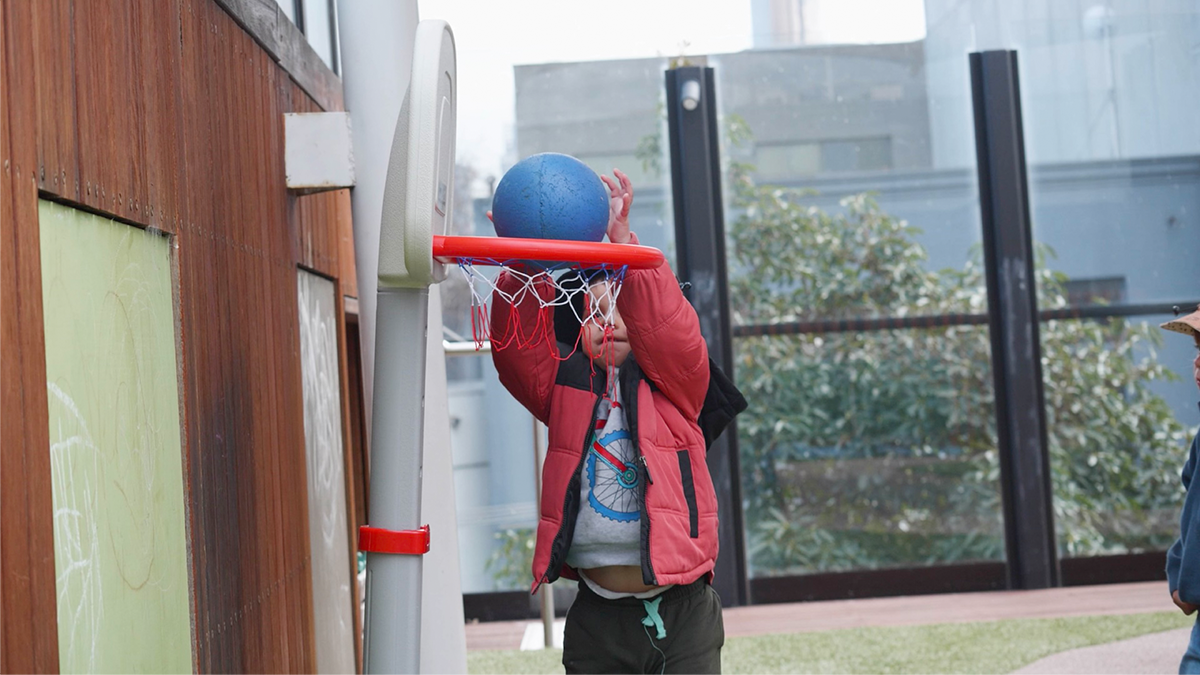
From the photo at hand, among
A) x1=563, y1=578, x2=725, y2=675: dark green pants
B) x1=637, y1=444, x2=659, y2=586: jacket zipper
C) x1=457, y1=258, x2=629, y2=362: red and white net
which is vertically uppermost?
x1=457, y1=258, x2=629, y2=362: red and white net

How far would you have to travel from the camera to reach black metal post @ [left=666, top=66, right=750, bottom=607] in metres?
6.42

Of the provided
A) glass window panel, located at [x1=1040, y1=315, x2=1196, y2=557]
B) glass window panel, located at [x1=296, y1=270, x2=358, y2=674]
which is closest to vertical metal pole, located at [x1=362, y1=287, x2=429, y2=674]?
glass window panel, located at [x1=296, y1=270, x2=358, y2=674]

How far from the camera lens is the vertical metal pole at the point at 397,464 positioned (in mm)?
2199

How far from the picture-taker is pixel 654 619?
2.65 metres

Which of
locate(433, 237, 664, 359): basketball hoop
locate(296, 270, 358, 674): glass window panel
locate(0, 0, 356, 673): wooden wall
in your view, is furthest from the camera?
locate(296, 270, 358, 674): glass window panel

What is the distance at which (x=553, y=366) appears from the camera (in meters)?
2.80

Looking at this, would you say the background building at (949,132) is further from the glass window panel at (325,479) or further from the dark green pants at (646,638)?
the dark green pants at (646,638)

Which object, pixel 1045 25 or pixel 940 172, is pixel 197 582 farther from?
pixel 1045 25

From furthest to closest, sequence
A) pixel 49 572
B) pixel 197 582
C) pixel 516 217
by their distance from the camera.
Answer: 1. pixel 197 582
2. pixel 516 217
3. pixel 49 572

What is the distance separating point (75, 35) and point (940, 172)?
541 centimetres

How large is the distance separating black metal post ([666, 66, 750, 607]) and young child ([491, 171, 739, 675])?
3.66 m

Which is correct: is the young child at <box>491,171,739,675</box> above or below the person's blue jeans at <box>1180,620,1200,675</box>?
above

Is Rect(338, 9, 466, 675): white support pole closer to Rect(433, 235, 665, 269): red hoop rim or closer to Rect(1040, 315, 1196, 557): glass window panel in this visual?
Rect(433, 235, 665, 269): red hoop rim

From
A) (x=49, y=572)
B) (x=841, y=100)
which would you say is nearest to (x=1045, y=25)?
(x=841, y=100)
